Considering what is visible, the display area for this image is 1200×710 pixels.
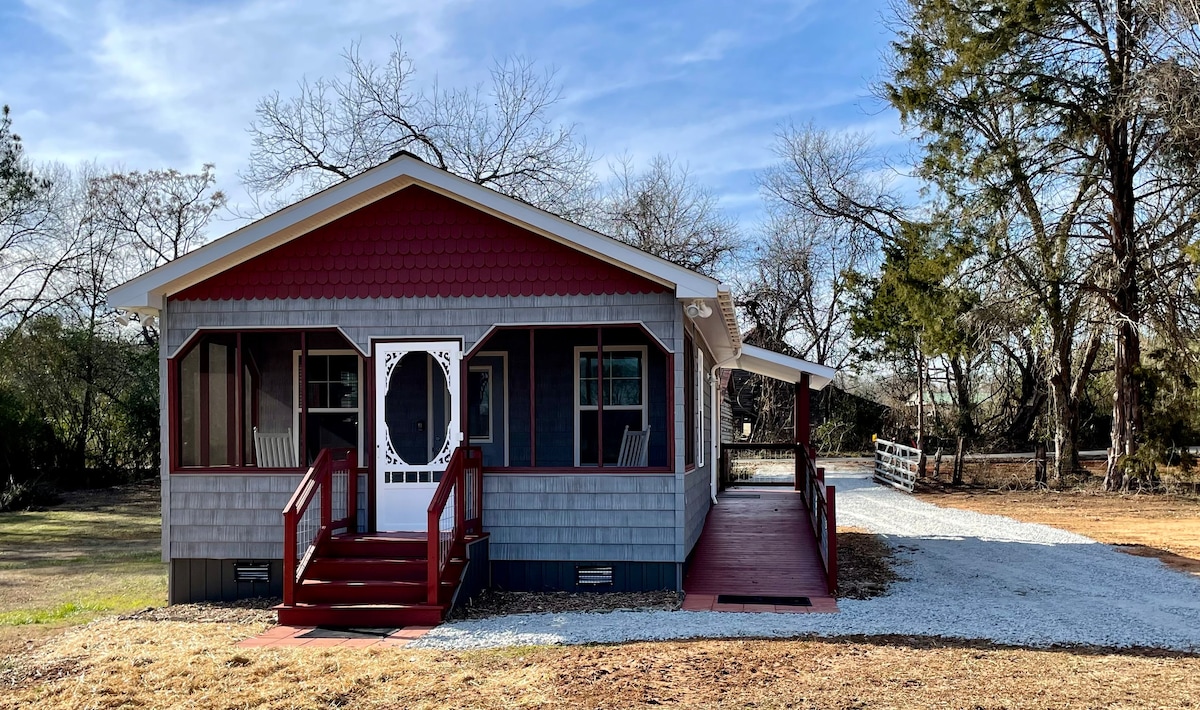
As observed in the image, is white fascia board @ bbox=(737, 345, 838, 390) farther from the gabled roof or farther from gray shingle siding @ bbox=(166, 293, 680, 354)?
gray shingle siding @ bbox=(166, 293, 680, 354)

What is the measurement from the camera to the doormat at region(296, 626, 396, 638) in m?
8.39

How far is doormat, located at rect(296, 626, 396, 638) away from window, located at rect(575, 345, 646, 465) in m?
4.12

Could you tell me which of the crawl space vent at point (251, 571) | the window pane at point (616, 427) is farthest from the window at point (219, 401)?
the window pane at point (616, 427)

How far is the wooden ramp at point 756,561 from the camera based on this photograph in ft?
32.4

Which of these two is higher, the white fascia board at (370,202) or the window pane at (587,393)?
the white fascia board at (370,202)

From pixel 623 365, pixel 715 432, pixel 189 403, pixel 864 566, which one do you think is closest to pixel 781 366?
pixel 715 432

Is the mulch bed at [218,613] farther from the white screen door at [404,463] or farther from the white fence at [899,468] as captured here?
the white fence at [899,468]

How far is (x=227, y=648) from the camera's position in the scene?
7910 mm

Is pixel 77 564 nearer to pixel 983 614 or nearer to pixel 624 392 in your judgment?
pixel 624 392

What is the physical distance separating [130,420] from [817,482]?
21588 millimetres

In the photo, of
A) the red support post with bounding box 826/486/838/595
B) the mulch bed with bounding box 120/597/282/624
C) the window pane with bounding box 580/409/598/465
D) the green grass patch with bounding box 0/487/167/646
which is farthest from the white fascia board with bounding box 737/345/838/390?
the green grass patch with bounding box 0/487/167/646

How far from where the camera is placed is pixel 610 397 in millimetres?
12883

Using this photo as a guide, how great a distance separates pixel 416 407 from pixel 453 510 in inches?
117

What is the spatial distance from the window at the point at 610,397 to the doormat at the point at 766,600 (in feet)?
9.42
